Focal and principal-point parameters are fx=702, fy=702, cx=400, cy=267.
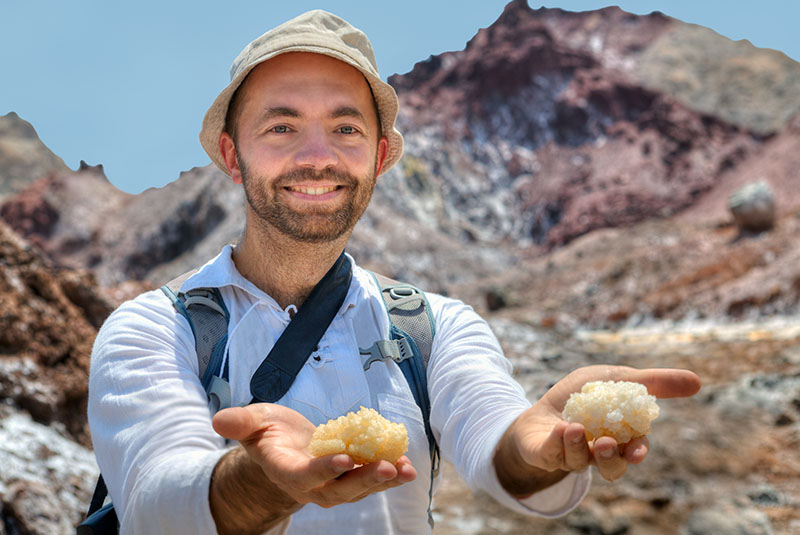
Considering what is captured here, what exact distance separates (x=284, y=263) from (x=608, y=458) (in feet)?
3.90

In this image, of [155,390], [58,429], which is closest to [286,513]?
[155,390]

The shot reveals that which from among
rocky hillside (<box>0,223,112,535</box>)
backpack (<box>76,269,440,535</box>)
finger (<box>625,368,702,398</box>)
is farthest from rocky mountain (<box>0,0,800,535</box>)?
finger (<box>625,368,702,398</box>)

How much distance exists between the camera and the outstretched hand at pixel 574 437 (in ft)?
4.90

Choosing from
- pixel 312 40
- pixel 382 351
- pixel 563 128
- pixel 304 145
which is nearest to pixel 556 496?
pixel 382 351

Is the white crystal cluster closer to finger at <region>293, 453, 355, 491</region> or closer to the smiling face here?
finger at <region>293, 453, 355, 491</region>

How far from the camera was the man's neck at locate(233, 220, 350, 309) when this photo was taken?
2.22m

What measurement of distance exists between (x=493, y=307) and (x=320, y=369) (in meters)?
21.8

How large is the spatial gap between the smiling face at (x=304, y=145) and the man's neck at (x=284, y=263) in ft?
0.14

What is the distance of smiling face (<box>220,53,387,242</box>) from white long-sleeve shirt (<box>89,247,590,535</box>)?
0.25 metres

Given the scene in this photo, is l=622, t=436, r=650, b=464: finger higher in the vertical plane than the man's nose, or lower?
lower

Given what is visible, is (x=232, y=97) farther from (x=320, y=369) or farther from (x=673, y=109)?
(x=673, y=109)

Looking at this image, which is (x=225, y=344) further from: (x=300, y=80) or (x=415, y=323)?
(x=300, y=80)

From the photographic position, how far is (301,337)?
2104mm

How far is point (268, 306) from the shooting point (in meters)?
2.18
